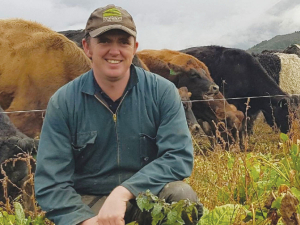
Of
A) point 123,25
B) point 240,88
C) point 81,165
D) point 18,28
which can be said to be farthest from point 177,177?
point 240,88

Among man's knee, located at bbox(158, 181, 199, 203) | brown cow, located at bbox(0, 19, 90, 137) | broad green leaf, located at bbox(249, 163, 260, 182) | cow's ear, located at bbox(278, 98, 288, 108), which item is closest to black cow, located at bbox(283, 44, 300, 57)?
cow's ear, located at bbox(278, 98, 288, 108)

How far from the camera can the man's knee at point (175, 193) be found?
271cm

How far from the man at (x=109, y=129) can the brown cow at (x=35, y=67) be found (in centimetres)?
393

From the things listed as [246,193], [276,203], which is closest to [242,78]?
[246,193]

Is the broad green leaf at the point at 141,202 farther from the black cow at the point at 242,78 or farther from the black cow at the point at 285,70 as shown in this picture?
the black cow at the point at 285,70

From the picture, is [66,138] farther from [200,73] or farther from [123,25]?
[200,73]

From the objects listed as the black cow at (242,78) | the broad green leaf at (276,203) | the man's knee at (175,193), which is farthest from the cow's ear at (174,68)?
the man's knee at (175,193)

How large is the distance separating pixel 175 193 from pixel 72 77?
464cm

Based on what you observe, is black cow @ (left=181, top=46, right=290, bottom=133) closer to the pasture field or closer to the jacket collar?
the pasture field

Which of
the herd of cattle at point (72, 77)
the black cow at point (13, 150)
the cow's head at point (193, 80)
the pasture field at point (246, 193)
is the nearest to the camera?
the pasture field at point (246, 193)

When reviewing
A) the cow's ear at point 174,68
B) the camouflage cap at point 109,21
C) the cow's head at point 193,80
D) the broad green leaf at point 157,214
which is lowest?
the broad green leaf at point 157,214

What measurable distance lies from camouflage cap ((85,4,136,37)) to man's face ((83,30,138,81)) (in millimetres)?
51

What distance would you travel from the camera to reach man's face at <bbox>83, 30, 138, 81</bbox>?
2.91 metres

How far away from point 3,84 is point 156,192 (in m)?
4.92
